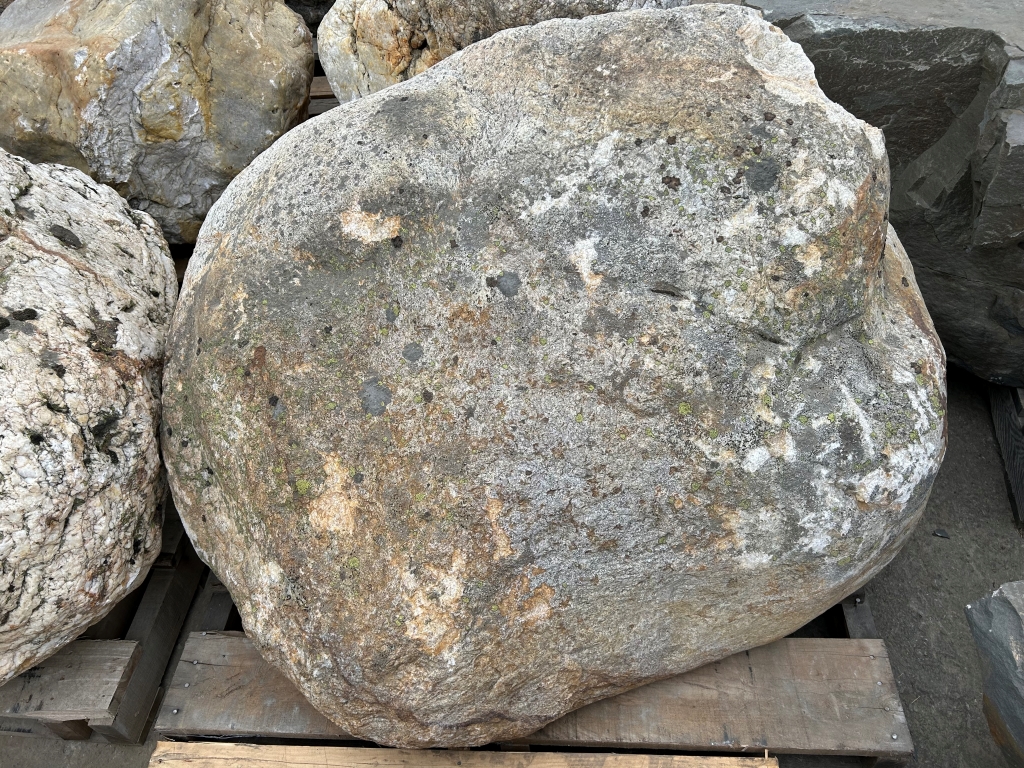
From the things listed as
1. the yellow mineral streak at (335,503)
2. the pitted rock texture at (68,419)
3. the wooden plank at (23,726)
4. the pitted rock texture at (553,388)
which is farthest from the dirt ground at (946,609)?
the yellow mineral streak at (335,503)

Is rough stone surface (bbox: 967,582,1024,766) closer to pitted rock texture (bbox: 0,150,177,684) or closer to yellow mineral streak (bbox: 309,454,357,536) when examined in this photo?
yellow mineral streak (bbox: 309,454,357,536)

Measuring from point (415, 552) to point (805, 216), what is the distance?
920 millimetres

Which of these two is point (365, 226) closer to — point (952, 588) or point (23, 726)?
point (23, 726)

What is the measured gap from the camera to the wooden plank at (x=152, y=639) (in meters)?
1.86

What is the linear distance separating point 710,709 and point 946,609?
3.31 feet

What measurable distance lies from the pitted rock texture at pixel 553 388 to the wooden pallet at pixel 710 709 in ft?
0.66

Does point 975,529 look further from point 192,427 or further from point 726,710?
point 192,427

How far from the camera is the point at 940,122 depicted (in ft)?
6.84

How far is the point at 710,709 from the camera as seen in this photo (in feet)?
5.35

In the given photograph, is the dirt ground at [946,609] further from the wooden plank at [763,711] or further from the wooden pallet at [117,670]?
the wooden plank at [763,711]

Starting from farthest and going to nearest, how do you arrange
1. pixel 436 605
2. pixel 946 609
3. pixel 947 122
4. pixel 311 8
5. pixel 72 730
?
pixel 311 8
pixel 946 609
pixel 947 122
pixel 72 730
pixel 436 605

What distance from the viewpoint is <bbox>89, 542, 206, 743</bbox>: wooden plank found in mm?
1856

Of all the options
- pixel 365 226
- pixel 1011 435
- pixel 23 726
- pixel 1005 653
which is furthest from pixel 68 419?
pixel 1011 435

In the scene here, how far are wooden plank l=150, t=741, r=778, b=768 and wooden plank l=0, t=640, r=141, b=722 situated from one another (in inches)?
9.5
